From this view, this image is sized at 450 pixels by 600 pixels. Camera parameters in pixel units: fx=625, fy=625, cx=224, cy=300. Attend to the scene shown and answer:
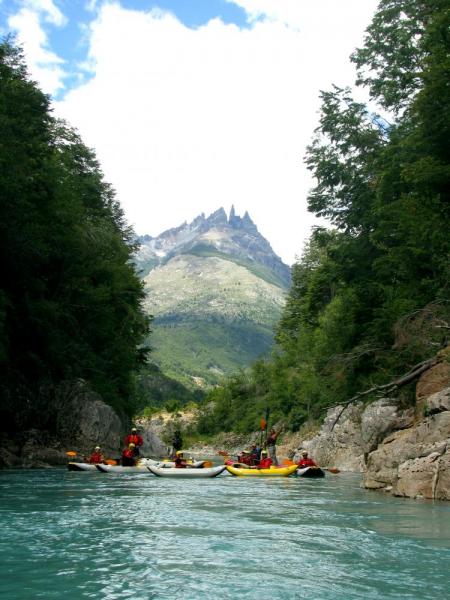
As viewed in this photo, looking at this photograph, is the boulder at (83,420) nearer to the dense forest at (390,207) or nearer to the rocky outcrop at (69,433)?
the rocky outcrop at (69,433)

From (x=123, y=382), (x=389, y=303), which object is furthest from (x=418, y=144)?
(x=123, y=382)

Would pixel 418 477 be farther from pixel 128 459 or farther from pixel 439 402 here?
pixel 128 459

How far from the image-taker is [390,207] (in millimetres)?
24156

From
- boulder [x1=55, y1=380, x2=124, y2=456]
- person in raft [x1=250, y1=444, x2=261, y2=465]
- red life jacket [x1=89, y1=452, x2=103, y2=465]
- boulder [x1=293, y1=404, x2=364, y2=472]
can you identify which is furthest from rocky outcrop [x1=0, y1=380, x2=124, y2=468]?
boulder [x1=293, y1=404, x2=364, y2=472]

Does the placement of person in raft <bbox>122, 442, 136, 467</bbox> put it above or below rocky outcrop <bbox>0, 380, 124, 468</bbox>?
below

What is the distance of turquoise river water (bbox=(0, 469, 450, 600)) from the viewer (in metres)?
6.74

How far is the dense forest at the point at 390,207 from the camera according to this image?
20422mm

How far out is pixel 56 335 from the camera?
82.5 ft

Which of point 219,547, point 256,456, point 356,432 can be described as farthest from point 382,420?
point 219,547

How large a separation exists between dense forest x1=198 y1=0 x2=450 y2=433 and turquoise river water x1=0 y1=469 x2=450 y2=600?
27.3 feet

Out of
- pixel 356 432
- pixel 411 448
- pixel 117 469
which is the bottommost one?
pixel 117 469

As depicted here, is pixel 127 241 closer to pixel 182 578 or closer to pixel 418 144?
pixel 418 144

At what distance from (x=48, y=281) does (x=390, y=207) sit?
15.7m

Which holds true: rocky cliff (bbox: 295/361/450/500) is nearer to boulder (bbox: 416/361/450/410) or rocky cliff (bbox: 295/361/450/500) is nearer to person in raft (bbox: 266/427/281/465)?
boulder (bbox: 416/361/450/410)
